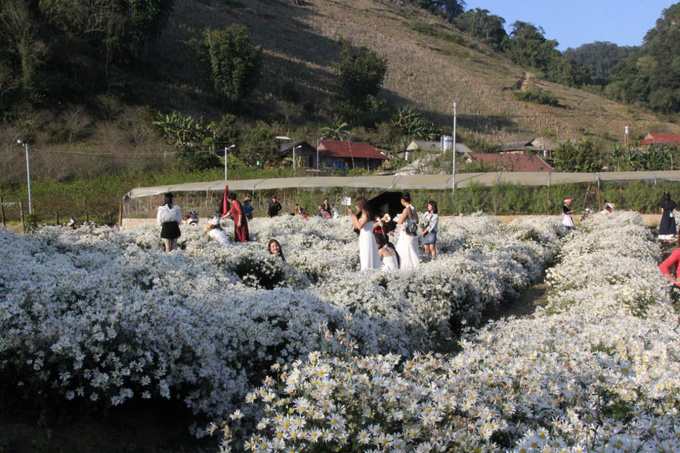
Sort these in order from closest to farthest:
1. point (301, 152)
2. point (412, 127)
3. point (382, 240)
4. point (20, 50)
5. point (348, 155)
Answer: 1. point (382, 240)
2. point (20, 50)
3. point (301, 152)
4. point (348, 155)
5. point (412, 127)

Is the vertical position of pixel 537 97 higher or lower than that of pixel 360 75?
lower

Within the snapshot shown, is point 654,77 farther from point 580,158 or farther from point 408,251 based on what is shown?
point 408,251

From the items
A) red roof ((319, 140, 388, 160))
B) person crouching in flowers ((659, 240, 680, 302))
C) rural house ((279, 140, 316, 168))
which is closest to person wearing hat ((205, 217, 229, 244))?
person crouching in flowers ((659, 240, 680, 302))

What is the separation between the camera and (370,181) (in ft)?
110

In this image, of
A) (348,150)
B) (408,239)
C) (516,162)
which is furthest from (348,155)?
(408,239)

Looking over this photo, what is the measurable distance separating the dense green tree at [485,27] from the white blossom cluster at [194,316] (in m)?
151

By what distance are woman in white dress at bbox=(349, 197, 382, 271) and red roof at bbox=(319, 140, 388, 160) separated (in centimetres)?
5089

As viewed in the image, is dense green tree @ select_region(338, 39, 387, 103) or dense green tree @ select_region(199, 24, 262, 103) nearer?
dense green tree @ select_region(199, 24, 262, 103)

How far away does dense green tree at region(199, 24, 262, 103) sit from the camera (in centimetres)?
6912

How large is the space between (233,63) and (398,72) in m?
43.4

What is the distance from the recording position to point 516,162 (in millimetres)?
52094

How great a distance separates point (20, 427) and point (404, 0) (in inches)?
7057

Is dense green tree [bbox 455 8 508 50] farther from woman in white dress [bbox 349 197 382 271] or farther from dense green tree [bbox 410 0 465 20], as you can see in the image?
woman in white dress [bbox 349 197 382 271]

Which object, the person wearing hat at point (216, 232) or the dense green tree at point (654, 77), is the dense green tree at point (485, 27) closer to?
the dense green tree at point (654, 77)
